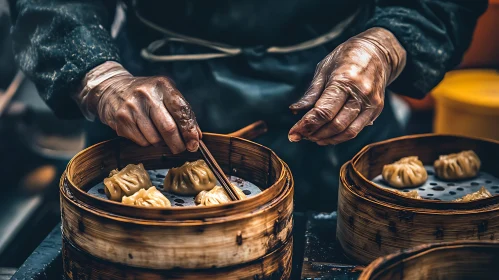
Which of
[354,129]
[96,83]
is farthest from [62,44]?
[354,129]

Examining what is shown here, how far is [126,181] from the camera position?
2219 millimetres

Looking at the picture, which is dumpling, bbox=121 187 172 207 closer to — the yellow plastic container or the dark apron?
the dark apron

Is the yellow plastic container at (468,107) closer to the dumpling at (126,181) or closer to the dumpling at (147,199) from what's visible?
the dumpling at (126,181)

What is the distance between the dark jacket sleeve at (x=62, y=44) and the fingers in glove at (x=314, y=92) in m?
0.92

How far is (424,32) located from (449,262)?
1.51 m

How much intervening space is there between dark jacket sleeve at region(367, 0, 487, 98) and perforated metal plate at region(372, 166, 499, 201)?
52 centimetres

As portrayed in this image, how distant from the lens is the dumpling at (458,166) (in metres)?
2.54

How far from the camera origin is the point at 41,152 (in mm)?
4992

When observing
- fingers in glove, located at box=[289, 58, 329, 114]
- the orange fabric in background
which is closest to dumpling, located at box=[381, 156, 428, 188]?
fingers in glove, located at box=[289, 58, 329, 114]

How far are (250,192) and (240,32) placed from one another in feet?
3.27

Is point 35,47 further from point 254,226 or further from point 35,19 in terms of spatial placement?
point 254,226

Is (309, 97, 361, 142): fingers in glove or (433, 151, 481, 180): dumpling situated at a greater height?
(309, 97, 361, 142): fingers in glove

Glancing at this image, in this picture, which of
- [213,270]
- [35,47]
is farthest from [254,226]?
[35,47]

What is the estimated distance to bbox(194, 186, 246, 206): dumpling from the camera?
2.11 metres
